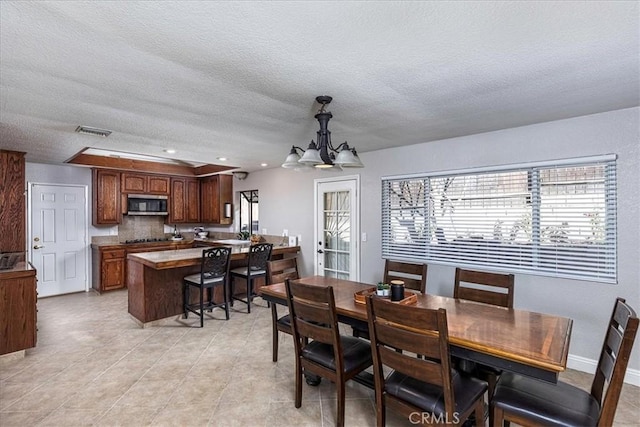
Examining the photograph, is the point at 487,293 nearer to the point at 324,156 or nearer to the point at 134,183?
the point at 324,156

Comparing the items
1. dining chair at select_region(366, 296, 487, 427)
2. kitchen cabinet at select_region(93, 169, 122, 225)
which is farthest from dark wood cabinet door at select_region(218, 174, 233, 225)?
dining chair at select_region(366, 296, 487, 427)

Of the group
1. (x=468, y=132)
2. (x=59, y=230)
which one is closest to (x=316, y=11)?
(x=468, y=132)

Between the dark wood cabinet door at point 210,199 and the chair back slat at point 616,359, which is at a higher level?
the dark wood cabinet door at point 210,199

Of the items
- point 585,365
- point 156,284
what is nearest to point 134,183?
point 156,284

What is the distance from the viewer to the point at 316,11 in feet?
4.46

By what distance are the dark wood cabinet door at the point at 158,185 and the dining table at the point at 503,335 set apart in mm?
5304

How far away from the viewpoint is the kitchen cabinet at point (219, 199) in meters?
6.50

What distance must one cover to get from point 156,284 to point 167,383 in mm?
1656

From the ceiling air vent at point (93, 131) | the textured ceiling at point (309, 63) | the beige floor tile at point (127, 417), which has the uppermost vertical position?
the textured ceiling at point (309, 63)

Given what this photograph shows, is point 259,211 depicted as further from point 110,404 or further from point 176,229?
point 110,404

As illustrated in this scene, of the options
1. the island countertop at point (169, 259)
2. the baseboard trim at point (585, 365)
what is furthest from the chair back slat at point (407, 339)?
the island countertop at point (169, 259)

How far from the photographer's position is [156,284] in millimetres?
3990

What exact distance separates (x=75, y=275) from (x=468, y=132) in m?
A: 6.62

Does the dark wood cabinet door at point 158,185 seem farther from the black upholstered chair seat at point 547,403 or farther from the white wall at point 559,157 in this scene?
the black upholstered chair seat at point 547,403
